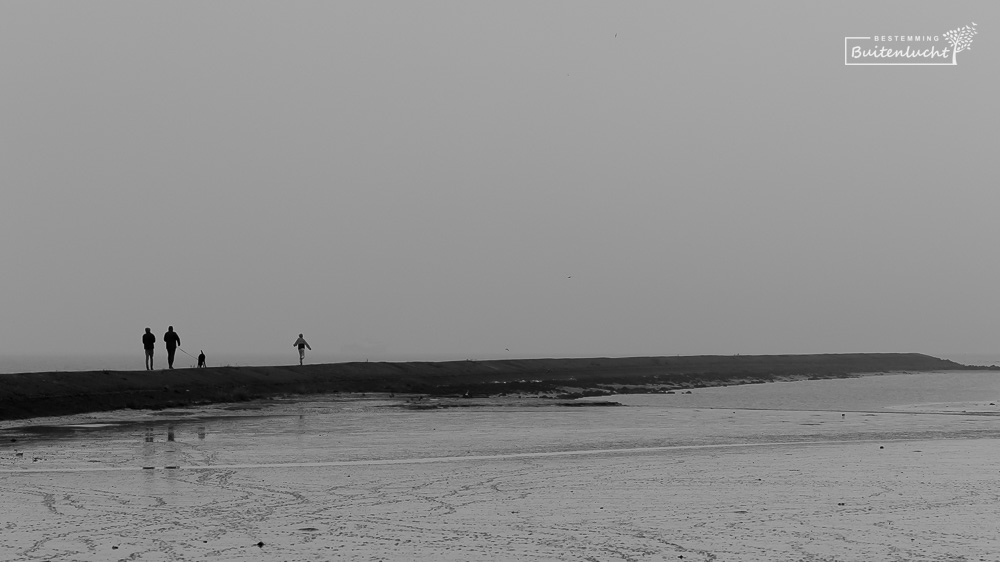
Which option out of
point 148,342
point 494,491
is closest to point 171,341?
point 148,342

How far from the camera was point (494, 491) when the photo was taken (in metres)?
14.7

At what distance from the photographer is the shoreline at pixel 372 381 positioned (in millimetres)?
32125

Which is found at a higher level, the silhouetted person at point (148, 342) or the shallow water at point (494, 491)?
the silhouetted person at point (148, 342)

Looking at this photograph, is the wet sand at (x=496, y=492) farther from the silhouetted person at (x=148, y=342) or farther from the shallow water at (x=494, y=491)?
the silhouetted person at (x=148, y=342)

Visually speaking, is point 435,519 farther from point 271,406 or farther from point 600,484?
point 271,406

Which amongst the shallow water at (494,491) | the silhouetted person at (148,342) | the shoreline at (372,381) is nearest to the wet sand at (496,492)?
the shallow water at (494,491)

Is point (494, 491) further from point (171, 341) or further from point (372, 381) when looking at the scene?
point (372, 381)

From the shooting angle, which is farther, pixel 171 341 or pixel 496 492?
pixel 171 341

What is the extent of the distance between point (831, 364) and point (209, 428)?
78.4 metres

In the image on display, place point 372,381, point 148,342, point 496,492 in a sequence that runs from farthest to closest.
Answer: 1. point 372,381
2. point 148,342
3. point 496,492

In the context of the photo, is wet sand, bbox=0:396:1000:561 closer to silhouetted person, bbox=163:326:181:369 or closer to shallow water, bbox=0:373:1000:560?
shallow water, bbox=0:373:1000:560

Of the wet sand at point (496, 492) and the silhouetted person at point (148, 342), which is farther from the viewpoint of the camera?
the silhouetted person at point (148, 342)

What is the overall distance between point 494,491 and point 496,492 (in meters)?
0.10

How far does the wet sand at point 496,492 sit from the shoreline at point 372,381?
642 centimetres
